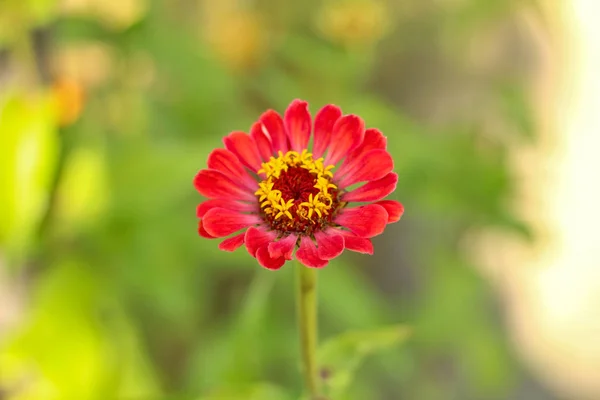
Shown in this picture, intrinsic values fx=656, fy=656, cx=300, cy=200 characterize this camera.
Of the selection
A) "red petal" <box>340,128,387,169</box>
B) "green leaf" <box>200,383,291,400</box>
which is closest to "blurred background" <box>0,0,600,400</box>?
"green leaf" <box>200,383,291,400</box>

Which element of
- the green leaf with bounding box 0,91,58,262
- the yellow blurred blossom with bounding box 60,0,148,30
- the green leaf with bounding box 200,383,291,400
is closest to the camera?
the green leaf with bounding box 200,383,291,400

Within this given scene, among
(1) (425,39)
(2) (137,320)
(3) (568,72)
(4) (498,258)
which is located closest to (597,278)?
(4) (498,258)

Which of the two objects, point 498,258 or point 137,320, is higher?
point 498,258

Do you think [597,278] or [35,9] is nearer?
[35,9]

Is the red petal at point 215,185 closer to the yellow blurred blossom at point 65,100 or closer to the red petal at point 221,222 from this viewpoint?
the red petal at point 221,222

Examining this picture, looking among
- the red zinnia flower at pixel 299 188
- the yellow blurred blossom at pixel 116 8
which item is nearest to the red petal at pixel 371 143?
the red zinnia flower at pixel 299 188

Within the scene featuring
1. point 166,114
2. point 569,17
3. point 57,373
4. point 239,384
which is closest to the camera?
point 239,384

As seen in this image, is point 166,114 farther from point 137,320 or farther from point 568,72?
point 568,72

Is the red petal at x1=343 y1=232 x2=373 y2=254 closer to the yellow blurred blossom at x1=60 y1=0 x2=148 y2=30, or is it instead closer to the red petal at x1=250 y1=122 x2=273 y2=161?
the red petal at x1=250 y1=122 x2=273 y2=161

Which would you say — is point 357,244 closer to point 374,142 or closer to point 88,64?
point 374,142
